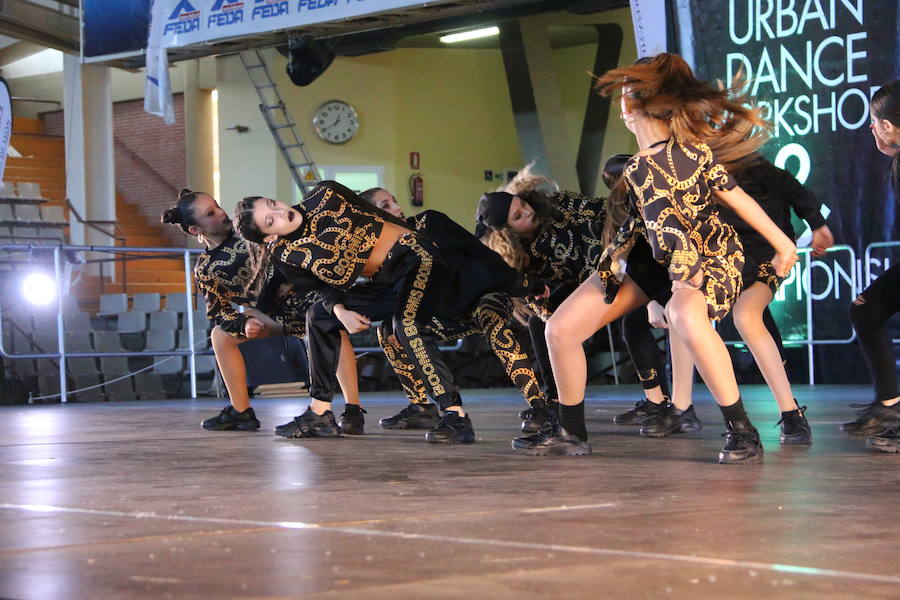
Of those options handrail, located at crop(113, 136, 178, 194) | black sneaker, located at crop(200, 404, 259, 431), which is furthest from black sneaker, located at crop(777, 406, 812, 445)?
handrail, located at crop(113, 136, 178, 194)

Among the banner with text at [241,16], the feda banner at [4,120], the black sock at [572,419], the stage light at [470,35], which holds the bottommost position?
the black sock at [572,419]

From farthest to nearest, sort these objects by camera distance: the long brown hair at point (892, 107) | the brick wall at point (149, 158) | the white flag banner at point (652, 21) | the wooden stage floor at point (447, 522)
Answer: the brick wall at point (149, 158) < the white flag banner at point (652, 21) < the long brown hair at point (892, 107) < the wooden stage floor at point (447, 522)

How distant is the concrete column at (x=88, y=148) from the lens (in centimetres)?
1859

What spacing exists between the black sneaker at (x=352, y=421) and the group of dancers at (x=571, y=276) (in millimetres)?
11

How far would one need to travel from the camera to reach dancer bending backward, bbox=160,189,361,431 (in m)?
5.65

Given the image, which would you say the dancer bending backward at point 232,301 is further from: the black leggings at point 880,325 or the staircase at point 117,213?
the staircase at point 117,213

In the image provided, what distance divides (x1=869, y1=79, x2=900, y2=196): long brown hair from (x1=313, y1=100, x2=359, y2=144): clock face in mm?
14021

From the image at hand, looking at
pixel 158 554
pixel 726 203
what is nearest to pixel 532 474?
pixel 726 203

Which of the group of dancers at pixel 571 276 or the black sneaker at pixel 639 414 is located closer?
the group of dancers at pixel 571 276

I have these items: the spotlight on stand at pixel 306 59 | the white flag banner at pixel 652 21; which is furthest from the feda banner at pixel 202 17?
the white flag banner at pixel 652 21

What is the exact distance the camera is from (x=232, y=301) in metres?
5.92

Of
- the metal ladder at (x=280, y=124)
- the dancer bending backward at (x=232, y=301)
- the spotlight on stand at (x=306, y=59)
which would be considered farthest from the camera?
the metal ladder at (x=280, y=124)

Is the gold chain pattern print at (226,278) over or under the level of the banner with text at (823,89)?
under

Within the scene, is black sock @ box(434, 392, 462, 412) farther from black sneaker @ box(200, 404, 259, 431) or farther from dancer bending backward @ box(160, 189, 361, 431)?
black sneaker @ box(200, 404, 259, 431)
